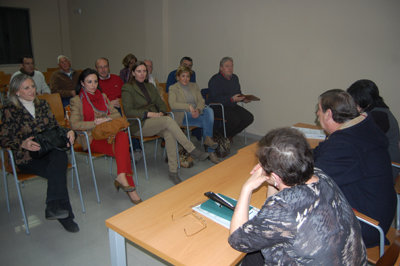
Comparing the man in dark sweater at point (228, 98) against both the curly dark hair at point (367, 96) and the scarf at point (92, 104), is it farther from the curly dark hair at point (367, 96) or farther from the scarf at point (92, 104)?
the curly dark hair at point (367, 96)

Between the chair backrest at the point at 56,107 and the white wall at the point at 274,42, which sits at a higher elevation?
the white wall at the point at 274,42

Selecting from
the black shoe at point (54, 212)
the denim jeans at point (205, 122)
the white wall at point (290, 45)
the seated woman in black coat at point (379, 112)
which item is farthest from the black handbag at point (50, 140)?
the white wall at point (290, 45)

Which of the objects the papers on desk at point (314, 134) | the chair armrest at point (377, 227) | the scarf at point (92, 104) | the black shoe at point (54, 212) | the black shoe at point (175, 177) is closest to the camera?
the chair armrest at point (377, 227)

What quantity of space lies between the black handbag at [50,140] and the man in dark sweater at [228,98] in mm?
2238

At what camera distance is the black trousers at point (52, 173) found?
2225 mm

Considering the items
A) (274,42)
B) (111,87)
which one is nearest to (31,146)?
(111,87)

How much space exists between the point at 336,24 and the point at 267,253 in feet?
12.0

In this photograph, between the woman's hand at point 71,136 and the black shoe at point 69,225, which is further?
the woman's hand at point 71,136

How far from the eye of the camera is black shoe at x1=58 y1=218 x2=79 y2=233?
2.25m

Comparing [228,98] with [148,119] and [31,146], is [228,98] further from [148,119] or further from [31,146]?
[31,146]

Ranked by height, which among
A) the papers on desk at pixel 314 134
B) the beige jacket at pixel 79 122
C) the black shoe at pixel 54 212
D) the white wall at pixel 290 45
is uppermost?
the white wall at pixel 290 45

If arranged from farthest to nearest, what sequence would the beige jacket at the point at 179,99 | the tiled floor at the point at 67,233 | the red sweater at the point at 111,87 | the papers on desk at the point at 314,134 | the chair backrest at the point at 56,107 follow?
the red sweater at the point at 111,87, the beige jacket at the point at 179,99, the chair backrest at the point at 56,107, the papers on desk at the point at 314,134, the tiled floor at the point at 67,233

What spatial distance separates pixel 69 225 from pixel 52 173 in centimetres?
43

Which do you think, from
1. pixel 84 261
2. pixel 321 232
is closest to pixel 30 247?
pixel 84 261
